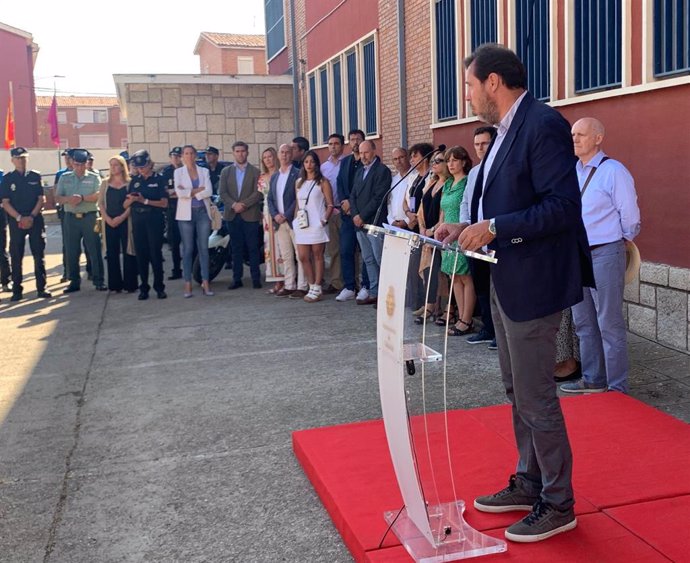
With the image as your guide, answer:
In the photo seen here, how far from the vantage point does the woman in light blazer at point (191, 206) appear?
1070 centimetres

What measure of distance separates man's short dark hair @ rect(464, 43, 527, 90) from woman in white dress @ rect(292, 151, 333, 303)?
6861mm

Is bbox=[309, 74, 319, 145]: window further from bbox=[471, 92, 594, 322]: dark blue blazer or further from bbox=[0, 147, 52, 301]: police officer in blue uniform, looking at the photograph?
bbox=[471, 92, 594, 322]: dark blue blazer

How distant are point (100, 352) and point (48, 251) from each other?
12684 mm

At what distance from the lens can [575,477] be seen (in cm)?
407

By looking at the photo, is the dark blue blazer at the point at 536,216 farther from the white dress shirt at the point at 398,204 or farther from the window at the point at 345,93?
the window at the point at 345,93

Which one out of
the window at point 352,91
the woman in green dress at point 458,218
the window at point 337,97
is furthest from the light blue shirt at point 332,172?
the window at point 337,97

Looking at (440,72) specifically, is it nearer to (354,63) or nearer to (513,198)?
(354,63)

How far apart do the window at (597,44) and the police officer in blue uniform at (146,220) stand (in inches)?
223

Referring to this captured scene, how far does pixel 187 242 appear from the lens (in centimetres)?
1090

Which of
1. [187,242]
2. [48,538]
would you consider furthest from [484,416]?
[187,242]

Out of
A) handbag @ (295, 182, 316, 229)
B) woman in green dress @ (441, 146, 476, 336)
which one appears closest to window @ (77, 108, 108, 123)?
handbag @ (295, 182, 316, 229)

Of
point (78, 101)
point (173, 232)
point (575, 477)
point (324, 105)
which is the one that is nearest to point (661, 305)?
point (575, 477)

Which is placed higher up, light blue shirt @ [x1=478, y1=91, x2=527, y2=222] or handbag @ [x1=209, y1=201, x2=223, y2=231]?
light blue shirt @ [x1=478, y1=91, x2=527, y2=222]

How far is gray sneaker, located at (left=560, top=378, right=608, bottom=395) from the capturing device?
18.8 feet
